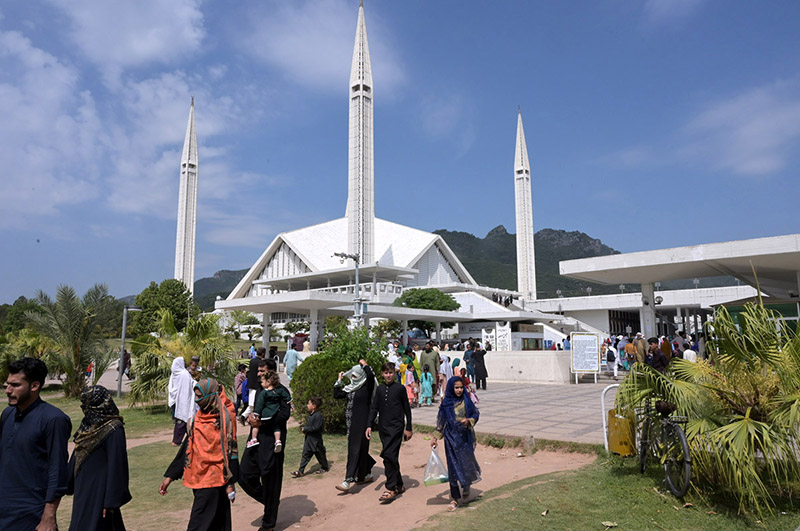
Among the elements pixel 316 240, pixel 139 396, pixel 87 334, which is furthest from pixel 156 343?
pixel 316 240

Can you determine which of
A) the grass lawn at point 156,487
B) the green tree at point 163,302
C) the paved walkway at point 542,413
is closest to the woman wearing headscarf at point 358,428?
the grass lawn at point 156,487

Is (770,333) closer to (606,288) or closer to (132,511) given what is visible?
(132,511)

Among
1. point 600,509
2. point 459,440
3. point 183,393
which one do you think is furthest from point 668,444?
point 183,393

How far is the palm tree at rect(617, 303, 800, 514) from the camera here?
3729mm

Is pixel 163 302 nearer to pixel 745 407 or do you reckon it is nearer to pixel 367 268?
pixel 367 268

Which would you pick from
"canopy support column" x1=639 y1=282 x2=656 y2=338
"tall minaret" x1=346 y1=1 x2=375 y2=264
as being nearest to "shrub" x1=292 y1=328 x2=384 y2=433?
"canopy support column" x1=639 y1=282 x2=656 y2=338

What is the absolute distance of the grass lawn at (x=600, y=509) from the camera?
3.82 meters

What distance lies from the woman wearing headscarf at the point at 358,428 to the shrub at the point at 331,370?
6.24ft

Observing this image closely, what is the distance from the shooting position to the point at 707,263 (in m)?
14.5

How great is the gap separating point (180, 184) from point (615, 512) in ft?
213

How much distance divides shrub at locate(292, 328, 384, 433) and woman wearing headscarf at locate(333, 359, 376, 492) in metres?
1.90

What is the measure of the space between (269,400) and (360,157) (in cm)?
4004

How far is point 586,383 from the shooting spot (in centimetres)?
1455

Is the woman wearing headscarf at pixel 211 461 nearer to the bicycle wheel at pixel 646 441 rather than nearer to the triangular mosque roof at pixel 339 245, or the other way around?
the bicycle wheel at pixel 646 441
